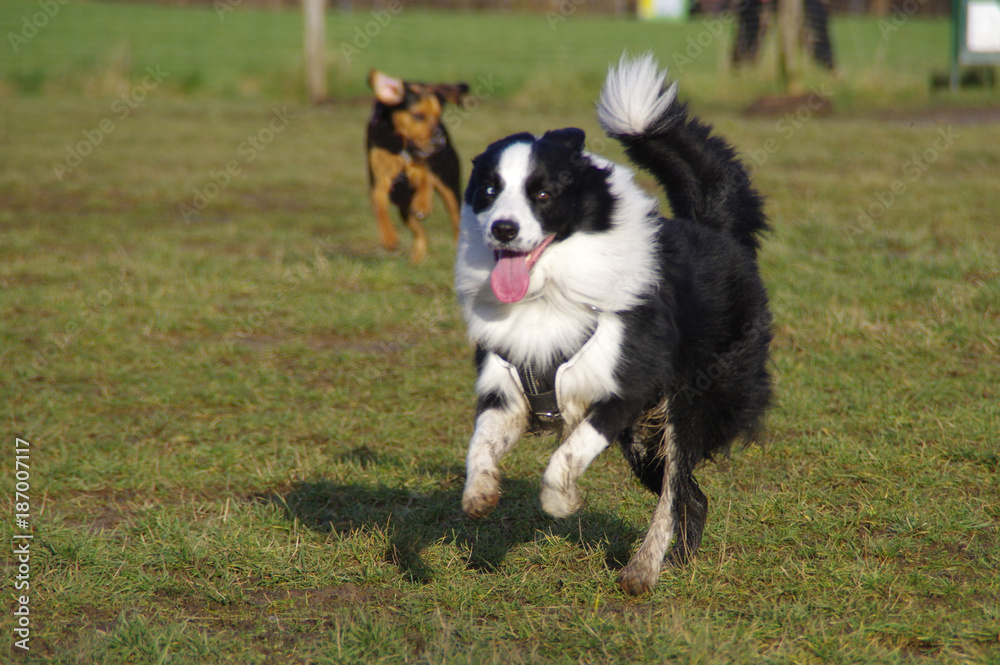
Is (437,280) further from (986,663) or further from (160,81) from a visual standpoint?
(160,81)

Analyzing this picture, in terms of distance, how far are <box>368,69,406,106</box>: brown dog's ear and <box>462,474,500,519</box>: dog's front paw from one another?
4.94 metres

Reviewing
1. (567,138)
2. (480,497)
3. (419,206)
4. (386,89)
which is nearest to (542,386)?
(480,497)

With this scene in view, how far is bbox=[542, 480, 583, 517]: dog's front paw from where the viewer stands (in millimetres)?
2609

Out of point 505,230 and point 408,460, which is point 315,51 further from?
point 505,230

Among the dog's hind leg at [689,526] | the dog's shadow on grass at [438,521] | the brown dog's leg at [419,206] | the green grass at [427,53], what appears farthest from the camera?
the green grass at [427,53]

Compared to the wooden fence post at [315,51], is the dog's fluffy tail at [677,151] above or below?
below

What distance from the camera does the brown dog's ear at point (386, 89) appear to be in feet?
23.1

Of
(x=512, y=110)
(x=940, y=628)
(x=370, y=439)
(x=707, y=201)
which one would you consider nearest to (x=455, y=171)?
(x=370, y=439)

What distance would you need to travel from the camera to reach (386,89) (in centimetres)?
703

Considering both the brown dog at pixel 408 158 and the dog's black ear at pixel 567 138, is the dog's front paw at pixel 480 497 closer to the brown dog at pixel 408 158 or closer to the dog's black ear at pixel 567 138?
the dog's black ear at pixel 567 138

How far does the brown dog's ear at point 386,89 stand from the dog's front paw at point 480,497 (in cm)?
494

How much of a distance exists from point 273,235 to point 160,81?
1101 centimetres

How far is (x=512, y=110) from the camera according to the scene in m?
15.1

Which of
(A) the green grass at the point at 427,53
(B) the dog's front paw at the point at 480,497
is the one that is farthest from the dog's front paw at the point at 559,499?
(A) the green grass at the point at 427,53
